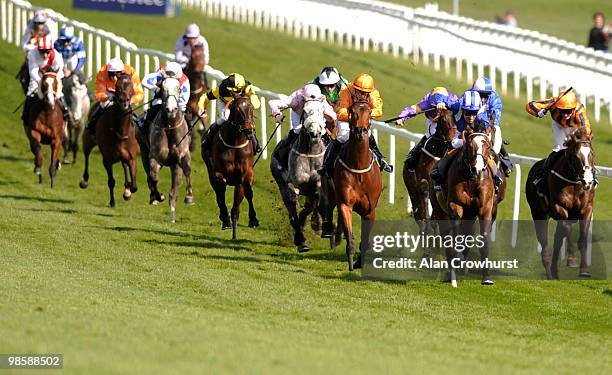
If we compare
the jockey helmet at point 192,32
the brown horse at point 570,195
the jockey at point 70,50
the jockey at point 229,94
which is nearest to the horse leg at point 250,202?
the jockey at point 229,94

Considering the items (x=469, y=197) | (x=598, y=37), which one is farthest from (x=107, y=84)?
(x=598, y=37)

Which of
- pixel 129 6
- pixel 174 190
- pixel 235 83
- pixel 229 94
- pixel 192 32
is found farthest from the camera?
pixel 129 6

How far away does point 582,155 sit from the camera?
15.7 metres

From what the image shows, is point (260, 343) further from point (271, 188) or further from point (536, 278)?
point (271, 188)

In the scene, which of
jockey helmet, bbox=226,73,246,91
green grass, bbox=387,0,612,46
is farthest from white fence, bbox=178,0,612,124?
green grass, bbox=387,0,612,46

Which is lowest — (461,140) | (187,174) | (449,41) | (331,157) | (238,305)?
(238,305)

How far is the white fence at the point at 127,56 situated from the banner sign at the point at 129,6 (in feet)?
8.49

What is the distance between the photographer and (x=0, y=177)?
2428cm

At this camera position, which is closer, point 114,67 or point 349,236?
point 349,236

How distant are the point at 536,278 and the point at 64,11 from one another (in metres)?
24.6

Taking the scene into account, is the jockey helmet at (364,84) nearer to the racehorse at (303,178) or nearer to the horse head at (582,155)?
the racehorse at (303,178)

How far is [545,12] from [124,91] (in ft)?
124

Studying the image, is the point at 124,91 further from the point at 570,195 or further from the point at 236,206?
the point at 570,195

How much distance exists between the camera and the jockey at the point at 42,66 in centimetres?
2353
